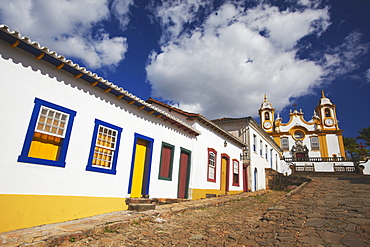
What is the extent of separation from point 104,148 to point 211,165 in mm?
7871

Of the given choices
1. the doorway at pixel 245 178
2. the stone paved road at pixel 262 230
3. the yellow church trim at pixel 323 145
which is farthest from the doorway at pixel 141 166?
the yellow church trim at pixel 323 145

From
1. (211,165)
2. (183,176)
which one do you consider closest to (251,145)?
(211,165)

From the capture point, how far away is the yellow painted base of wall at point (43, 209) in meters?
5.18

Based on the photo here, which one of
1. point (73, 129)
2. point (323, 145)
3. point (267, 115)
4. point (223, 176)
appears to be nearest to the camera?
point (73, 129)

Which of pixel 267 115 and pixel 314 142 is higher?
pixel 267 115

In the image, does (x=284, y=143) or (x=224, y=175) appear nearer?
(x=224, y=175)

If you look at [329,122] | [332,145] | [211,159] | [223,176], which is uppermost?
[329,122]

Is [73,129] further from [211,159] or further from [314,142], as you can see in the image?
[314,142]

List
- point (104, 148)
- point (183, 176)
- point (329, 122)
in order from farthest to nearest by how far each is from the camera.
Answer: point (329, 122) < point (183, 176) < point (104, 148)

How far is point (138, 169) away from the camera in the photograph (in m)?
9.23

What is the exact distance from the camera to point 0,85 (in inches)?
210

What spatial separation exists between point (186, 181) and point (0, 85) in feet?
29.1

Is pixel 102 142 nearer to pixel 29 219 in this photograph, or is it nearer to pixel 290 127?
pixel 29 219

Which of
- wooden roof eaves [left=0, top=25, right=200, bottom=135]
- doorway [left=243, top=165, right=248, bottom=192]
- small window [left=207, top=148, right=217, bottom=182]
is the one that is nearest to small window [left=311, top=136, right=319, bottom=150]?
doorway [left=243, top=165, right=248, bottom=192]
